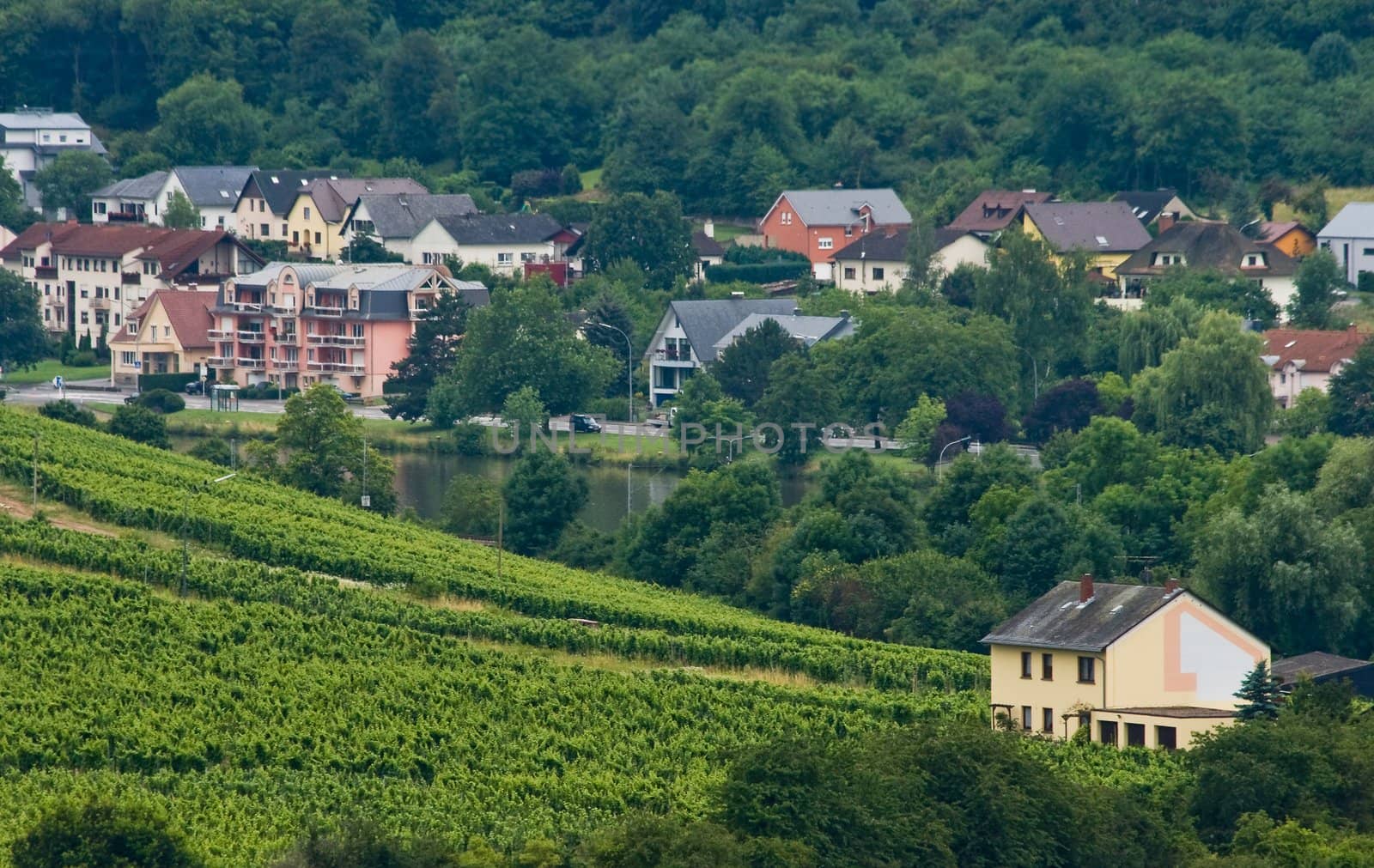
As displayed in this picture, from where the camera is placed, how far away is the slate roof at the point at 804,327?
254 ft

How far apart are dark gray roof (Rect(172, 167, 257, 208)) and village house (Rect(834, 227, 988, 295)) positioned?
72.8ft

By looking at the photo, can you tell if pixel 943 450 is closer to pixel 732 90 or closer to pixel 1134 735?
pixel 1134 735

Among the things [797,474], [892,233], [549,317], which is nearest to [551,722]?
[797,474]

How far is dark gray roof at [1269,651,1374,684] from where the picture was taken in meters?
42.5

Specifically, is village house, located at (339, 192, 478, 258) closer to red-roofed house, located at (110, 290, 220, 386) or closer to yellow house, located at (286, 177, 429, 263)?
yellow house, located at (286, 177, 429, 263)

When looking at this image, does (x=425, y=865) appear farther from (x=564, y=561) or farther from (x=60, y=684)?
(x=564, y=561)

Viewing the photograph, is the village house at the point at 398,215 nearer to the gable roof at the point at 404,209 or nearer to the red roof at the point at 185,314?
the gable roof at the point at 404,209

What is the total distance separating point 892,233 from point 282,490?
34.6 meters

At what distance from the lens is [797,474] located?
68312 millimetres

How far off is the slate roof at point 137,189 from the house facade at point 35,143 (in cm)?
395

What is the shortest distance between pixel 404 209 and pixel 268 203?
18.9 ft

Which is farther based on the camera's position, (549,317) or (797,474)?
(549,317)

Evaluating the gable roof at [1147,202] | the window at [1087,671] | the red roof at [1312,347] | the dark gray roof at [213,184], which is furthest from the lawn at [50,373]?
the window at [1087,671]

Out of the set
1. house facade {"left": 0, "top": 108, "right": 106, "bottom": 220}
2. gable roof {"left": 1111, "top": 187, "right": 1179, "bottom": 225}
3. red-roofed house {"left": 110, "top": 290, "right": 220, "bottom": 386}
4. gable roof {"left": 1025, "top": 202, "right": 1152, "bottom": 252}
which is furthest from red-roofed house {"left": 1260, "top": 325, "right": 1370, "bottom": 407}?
house facade {"left": 0, "top": 108, "right": 106, "bottom": 220}
